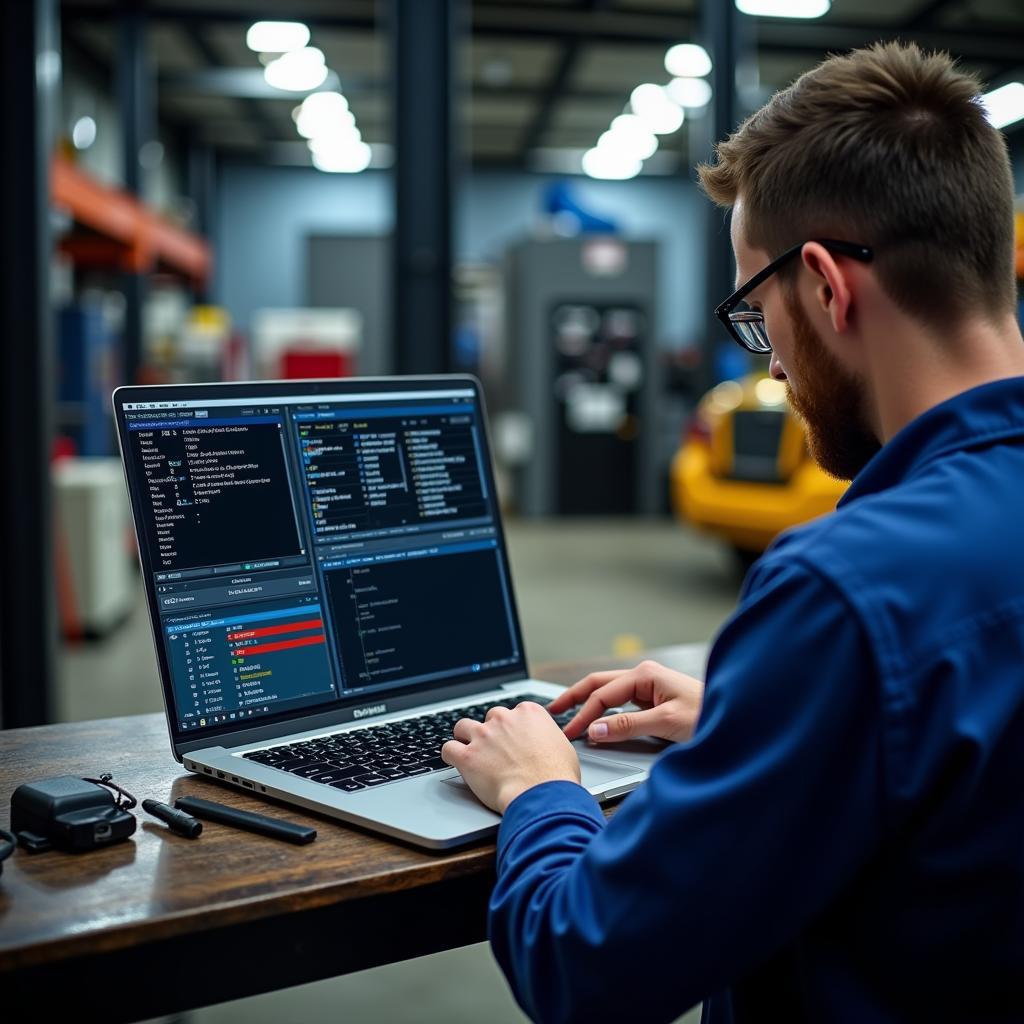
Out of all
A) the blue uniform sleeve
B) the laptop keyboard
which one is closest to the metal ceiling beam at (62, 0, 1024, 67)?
the laptop keyboard

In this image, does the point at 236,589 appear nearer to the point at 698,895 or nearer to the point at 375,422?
the point at 375,422

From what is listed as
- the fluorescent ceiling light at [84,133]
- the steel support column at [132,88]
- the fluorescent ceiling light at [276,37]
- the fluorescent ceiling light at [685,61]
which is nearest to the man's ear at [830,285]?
the steel support column at [132,88]

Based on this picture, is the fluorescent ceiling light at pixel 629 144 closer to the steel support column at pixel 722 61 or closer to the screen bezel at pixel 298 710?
the steel support column at pixel 722 61

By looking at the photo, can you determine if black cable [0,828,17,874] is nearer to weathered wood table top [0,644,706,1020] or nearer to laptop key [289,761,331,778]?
weathered wood table top [0,644,706,1020]

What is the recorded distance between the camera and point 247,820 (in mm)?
974

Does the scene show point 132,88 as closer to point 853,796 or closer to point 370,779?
point 370,779

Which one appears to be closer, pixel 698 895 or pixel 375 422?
pixel 698 895

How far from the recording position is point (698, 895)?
0.69 metres

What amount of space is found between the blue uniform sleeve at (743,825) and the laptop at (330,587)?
10.5 inches

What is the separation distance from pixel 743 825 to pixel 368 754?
52 centimetres

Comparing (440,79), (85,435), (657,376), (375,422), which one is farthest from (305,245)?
(375,422)

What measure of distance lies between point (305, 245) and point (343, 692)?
14.5 m

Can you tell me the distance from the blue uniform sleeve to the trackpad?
310mm

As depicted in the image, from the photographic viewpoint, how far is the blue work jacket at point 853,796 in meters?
0.67
